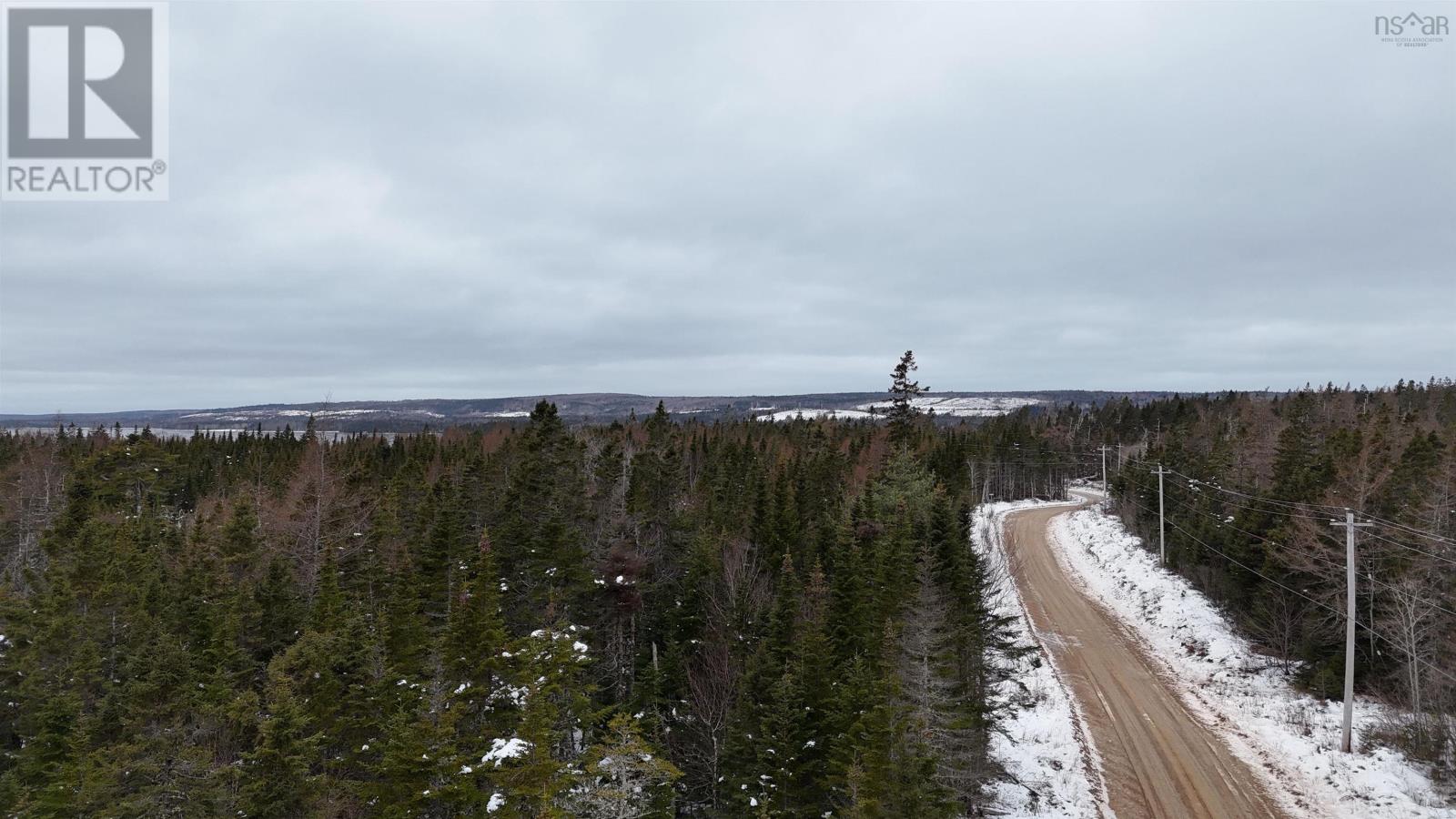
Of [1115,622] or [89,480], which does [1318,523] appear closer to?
[1115,622]

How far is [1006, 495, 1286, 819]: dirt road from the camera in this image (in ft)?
69.2

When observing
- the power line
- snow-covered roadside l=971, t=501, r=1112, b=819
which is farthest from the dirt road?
the power line

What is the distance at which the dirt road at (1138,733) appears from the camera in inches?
830

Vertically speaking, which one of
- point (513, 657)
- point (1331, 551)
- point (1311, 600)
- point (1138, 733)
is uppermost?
point (1331, 551)

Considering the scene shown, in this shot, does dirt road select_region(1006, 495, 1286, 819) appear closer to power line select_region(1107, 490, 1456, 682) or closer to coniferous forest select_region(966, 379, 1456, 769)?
coniferous forest select_region(966, 379, 1456, 769)

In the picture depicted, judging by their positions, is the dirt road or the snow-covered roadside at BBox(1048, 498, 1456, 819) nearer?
the snow-covered roadside at BBox(1048, 498, 1456, 819)

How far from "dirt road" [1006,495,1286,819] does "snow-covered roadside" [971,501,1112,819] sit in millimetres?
581

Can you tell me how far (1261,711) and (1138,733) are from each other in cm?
610

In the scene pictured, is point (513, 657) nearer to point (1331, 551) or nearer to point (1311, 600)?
point (1331, 551)

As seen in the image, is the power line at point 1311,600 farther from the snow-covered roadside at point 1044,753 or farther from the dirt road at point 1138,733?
the snow-covered roadside at point 1044,753

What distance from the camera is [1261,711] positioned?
27281 mm

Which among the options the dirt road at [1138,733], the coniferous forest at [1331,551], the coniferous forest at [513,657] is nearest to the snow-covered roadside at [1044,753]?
the dirt road at [1138,733]

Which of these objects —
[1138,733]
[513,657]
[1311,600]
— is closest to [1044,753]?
[1138,733]

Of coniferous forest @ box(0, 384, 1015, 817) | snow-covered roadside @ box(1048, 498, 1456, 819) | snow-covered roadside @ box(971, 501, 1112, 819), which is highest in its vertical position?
coniferous forest @ box(0, 384, 1015, 817)
